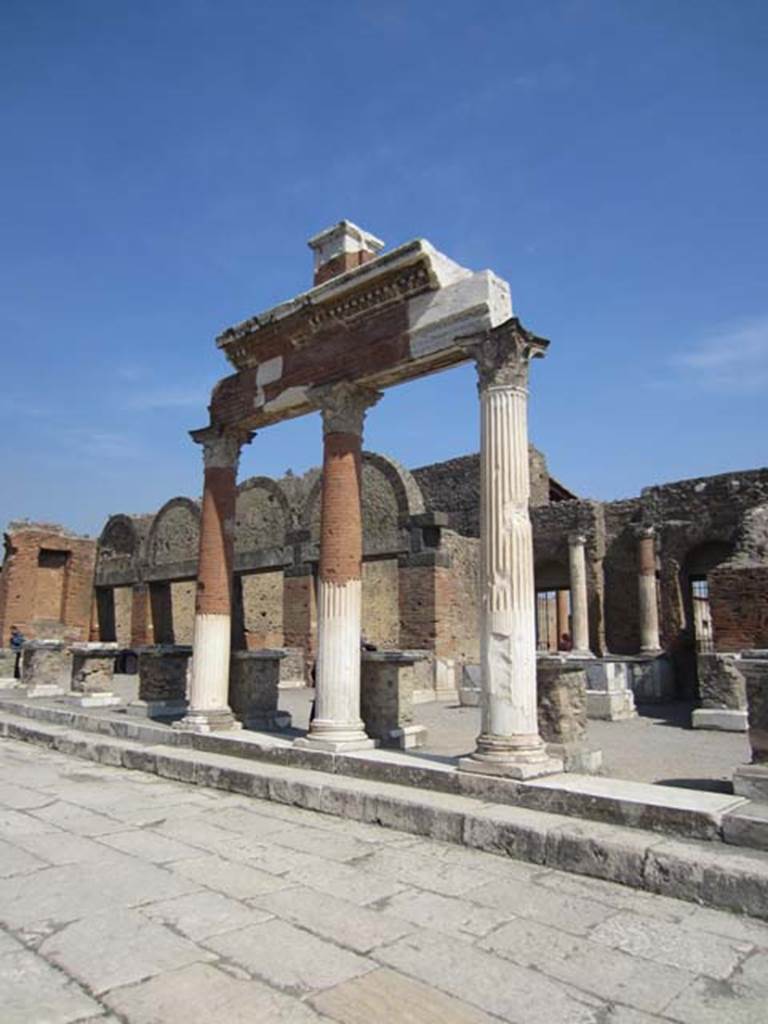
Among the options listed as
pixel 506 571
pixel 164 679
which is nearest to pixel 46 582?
pixel 164 679

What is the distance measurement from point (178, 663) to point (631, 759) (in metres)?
6.37

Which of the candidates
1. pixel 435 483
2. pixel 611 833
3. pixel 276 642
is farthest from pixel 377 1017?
pixel 435 483

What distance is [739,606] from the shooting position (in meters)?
11.4

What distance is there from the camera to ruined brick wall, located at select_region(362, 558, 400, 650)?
1752 cm

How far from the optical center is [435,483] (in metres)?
22.3

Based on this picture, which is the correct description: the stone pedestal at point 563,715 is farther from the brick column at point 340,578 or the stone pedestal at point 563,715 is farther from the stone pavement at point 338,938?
the stone pavement at point 338,938

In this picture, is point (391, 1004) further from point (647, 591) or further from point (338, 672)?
point (647, 591)

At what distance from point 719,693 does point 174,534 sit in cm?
1639

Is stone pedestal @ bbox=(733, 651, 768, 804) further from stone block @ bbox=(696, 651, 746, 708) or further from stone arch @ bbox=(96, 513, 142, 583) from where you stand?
stone arch @ bbox=(96, 513, 142, 583)

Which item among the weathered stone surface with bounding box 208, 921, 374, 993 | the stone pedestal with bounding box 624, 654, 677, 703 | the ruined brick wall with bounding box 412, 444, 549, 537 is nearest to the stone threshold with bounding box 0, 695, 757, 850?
the weathered stone surface with bounding box 208, 921, 374, 993

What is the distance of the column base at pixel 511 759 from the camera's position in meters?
5.47

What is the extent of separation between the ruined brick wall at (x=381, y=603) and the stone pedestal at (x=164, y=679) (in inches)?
275

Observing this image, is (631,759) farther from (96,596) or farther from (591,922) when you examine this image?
(96,596)

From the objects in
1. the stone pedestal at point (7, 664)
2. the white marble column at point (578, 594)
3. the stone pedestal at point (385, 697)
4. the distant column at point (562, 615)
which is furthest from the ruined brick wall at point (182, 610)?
the stone pedestal at point (385, 697)
